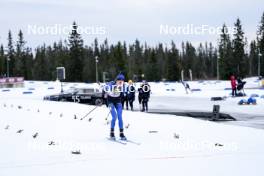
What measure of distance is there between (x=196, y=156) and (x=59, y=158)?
Answer: 2.93 m

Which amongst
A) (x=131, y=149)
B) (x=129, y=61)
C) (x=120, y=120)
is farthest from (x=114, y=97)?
(x=129, y=61)

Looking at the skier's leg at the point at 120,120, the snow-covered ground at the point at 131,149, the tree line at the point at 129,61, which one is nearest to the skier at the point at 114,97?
the skier's leg at the point at 120,120

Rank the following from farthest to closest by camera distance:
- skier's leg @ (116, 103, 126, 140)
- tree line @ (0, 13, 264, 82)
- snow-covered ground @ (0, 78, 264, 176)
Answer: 1. tree line @ (0, 13, 264, 82)
2. skier's leg @ (116, 103, 126, 140)
3. snow-covered ground @ (0, 78, 264, 176)

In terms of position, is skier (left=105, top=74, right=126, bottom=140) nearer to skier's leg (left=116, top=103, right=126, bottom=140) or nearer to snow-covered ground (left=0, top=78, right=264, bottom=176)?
skier's leg (left=116, top=103, right=126, bottom=140)

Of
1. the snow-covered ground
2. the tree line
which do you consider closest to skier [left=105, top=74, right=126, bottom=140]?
the snow-covered ground

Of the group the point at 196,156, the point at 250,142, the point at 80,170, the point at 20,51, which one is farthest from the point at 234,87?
the point at 20,51

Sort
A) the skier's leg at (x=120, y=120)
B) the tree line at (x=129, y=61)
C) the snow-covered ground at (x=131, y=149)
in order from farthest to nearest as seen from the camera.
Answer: the tree line at (x=129, y=61)
the skier's leg at (x=120, y=120)
the snow-covered ground at (x=131, y=149)

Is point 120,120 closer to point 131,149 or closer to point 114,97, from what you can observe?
point 114,97

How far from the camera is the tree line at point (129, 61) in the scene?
81.7 meters

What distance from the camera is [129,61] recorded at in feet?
407

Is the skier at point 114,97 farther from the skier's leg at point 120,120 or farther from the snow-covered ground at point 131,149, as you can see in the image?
the snow-covered ground at point 131,149

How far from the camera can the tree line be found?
81.7m

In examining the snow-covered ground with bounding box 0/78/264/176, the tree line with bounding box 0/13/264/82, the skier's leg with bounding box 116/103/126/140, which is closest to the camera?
the snow-covered ground with bounding box 0/78/264/176

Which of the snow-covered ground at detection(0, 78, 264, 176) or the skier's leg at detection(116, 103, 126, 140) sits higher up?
the skier's leg at detection(116, 103, 126, 140)
